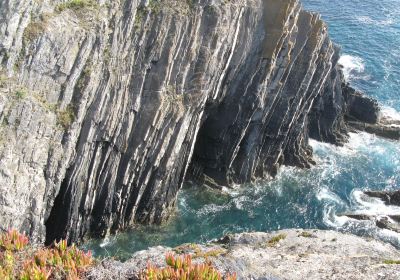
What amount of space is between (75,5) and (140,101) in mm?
9886

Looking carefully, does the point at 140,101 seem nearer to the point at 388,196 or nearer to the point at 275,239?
the point at 275,239

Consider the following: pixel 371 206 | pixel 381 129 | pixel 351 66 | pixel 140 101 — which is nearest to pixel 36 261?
pixel 140 101

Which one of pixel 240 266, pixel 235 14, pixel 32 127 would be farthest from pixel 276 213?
pixel 240 266

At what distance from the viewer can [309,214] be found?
53.4 meters

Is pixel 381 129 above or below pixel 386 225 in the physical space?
above

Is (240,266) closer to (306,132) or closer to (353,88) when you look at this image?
(306,132)

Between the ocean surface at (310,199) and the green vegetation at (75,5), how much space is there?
20.6 metres

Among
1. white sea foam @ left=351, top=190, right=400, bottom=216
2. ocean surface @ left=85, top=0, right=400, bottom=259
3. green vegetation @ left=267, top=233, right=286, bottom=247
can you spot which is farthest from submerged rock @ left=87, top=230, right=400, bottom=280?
white sea foam @ left=351, top=190, right=400, bottom=216

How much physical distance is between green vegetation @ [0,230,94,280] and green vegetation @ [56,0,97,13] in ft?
81.9

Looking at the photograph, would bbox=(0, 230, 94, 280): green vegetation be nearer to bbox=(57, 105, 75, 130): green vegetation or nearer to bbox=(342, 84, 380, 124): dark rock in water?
bbox=(57, 105, 75, 130): green vegetation

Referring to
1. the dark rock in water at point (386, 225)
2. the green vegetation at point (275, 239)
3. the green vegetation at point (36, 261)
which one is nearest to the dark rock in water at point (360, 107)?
the dark rock in water at point (386, 225)

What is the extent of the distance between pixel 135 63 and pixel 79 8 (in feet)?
22.2

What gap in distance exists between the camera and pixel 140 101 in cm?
4341

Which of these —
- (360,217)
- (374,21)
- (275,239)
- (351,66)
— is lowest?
(360,217)
